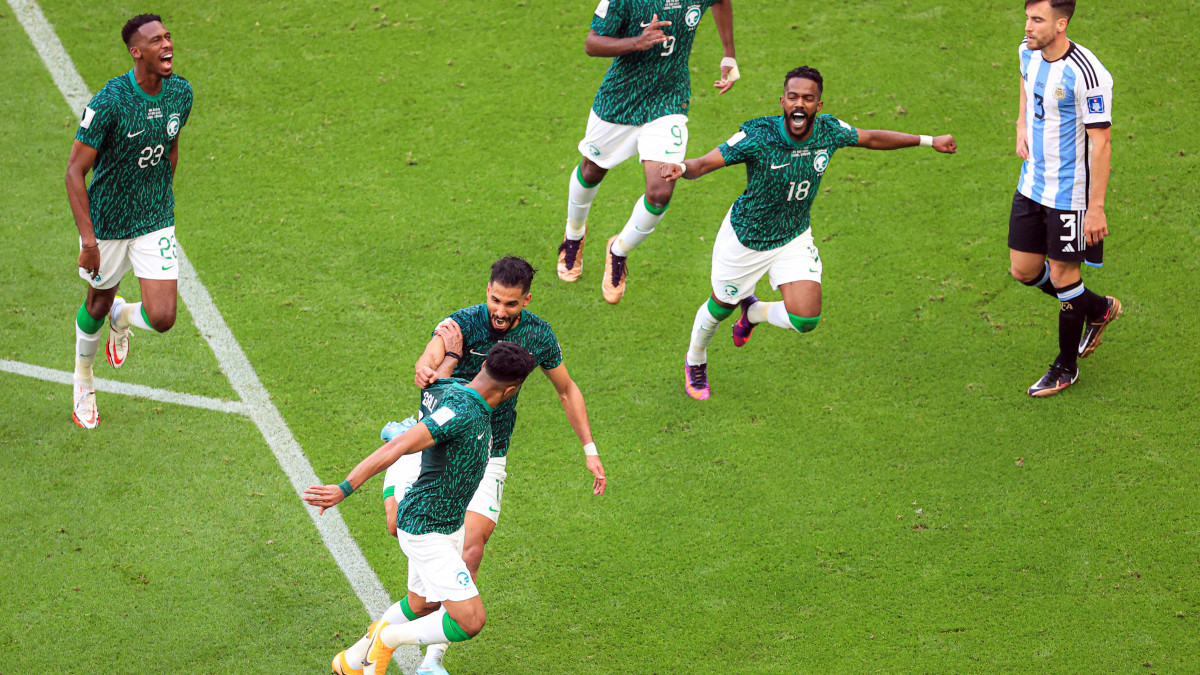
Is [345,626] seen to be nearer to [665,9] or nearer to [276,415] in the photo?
[276,415]

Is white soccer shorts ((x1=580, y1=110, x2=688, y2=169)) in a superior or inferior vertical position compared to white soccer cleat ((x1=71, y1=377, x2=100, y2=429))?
superior

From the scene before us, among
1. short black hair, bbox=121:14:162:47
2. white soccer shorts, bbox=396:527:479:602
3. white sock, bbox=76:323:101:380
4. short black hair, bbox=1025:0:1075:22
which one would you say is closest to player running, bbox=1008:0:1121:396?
short black hair, bbox=1025:0:1075:22

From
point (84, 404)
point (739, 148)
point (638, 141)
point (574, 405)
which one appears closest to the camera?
point (574, 405)

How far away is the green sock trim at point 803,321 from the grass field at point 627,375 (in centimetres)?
A: 61

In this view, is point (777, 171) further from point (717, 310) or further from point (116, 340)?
point (116, 340)

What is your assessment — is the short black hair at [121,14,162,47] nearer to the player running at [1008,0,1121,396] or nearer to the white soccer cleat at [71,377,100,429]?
the white soccer cleat at [71,377,100,429]

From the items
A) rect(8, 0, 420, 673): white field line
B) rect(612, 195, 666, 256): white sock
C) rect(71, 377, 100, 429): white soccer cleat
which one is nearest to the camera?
rect(8, 0, 420, 673): white field line

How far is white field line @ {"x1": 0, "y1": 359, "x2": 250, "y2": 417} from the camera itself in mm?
6594

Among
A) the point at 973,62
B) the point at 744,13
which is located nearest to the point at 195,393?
the point at 744,13

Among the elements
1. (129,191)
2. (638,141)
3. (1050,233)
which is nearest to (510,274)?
(638,141)

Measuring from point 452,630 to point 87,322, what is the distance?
324cm

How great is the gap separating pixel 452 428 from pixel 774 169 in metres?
2.62

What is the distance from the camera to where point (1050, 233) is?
247 inches

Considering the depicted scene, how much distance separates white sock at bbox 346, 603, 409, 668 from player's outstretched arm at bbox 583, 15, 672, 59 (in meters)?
3.58
